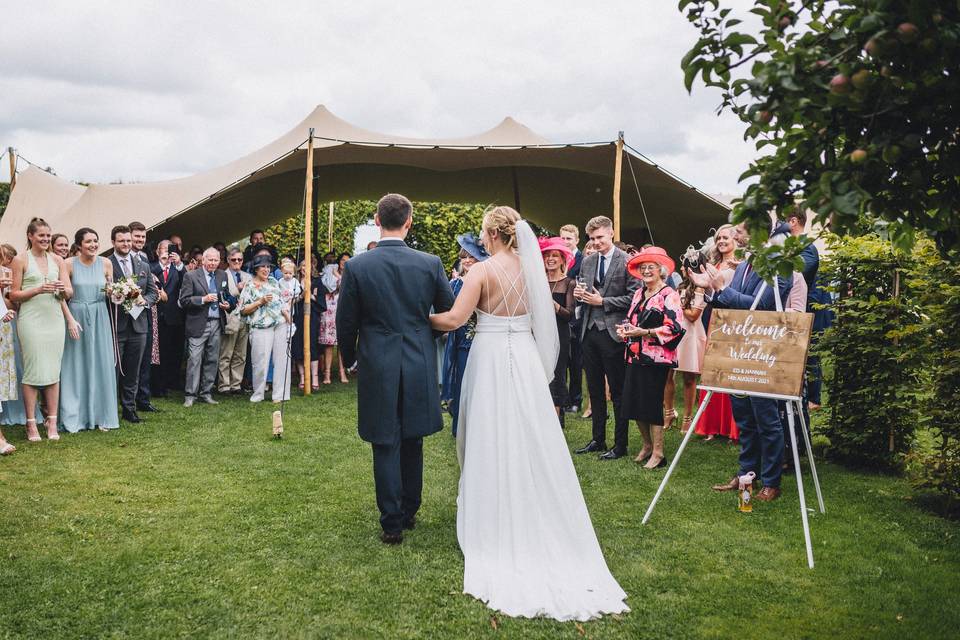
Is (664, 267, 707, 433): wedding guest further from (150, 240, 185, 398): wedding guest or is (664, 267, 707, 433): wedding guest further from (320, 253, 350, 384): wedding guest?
(150, 240, 185, 398): wedding guest

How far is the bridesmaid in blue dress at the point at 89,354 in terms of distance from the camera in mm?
6801

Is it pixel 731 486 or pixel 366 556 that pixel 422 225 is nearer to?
pixel 731 486

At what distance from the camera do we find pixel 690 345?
7.55 meters

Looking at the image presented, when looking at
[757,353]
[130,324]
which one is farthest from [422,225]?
[757,353]

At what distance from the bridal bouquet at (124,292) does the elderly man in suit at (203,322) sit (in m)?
1.39

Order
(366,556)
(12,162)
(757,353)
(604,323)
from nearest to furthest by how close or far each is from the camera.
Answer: (366,556) < (757,353) < (604,323) < (12,162)

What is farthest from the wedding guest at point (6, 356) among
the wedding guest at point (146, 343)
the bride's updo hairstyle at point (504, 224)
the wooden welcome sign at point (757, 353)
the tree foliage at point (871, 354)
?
Answer: the tree foliage at point (871, 354)

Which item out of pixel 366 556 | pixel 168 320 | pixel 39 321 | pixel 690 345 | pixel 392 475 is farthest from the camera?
pixel 168 320

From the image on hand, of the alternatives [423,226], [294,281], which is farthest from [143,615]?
[423,226]

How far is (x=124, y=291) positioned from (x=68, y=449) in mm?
1623

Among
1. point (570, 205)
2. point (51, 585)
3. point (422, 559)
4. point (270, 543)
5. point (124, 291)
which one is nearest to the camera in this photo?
point (51, 585)

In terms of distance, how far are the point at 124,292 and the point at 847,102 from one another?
6803 mm

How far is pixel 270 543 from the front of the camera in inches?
157

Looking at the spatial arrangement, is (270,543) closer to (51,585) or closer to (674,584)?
(51,585)
